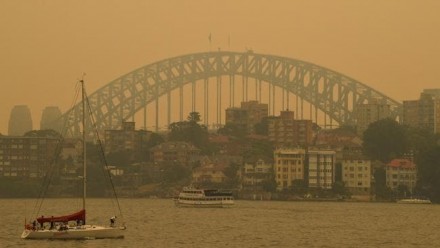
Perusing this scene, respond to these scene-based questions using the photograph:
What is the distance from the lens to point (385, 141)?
155875 millimetres

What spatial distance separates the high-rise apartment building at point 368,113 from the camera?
171125 millimetres

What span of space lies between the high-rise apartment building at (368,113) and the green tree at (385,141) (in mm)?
13078

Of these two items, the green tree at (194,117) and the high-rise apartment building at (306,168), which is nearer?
the high-rise apartment building at (306,168)

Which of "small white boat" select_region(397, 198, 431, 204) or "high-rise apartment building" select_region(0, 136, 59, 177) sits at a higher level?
"high-rise apartment building" select_region(0, 136, 59, 177)

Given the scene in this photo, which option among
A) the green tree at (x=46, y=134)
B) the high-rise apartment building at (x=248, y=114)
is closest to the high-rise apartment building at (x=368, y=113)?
the high-rise apartment building at (x=248, y=114)

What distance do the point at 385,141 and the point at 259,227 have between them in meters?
77.8

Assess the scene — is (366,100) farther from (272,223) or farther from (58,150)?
(272,223)

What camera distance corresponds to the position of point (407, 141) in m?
157

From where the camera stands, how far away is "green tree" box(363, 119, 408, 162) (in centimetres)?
15575

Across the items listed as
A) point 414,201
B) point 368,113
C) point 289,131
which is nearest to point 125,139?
point 289,131

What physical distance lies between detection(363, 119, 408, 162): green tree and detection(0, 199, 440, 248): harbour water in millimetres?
43031

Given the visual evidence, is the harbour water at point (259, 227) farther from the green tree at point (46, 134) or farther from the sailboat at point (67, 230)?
the green tree at point (46, 134)

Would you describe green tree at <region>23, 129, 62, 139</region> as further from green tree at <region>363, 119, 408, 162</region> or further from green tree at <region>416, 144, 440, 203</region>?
green tree at <region>416, 144, 440, 203</region>

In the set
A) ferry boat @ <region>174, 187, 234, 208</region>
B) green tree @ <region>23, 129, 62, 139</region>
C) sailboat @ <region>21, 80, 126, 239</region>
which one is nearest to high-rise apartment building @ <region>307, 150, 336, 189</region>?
ferry boat @ <region>174, 187, 234, 208</region>
